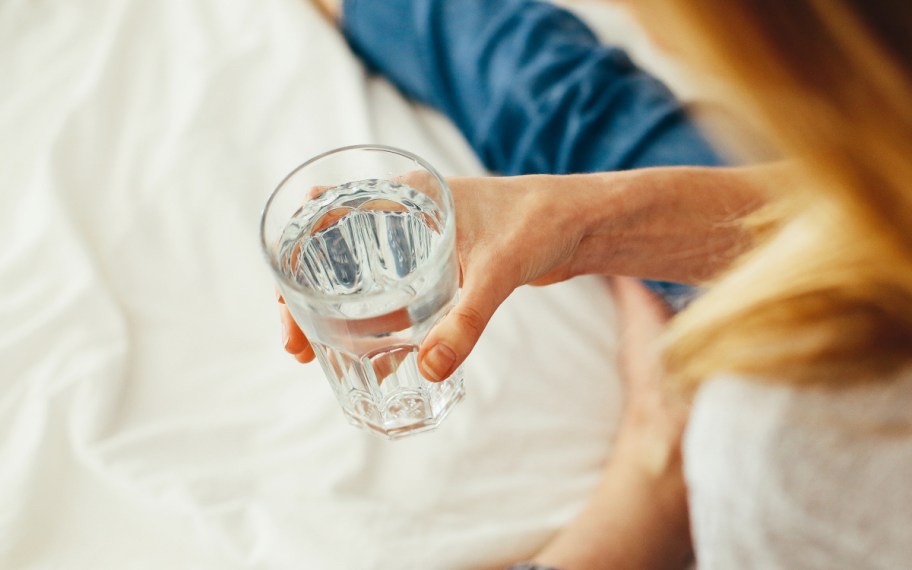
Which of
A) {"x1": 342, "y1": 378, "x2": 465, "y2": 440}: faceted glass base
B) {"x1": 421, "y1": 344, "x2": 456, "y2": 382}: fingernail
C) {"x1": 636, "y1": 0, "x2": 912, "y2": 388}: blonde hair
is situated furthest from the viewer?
{"x1": 342, "y1": 378, "x2": 465, "y2": 440}: faceted glass base

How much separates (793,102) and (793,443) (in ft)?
0.68

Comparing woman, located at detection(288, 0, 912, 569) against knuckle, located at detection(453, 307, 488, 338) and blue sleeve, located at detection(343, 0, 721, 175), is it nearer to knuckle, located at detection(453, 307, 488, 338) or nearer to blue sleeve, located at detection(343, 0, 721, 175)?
knuckle, located at detection(453, 307, 488, 338)

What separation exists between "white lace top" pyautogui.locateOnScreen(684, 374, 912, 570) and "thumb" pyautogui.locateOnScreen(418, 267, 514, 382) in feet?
0.53

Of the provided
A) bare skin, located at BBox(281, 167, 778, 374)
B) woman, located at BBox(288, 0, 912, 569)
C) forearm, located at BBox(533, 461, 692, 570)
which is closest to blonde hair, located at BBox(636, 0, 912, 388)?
woman, located at BBox(288, 0, 912, 569)

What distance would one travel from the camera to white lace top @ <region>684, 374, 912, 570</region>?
1.51 ft

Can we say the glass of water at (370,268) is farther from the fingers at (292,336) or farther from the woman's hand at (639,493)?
the woman's hand at (639,493)

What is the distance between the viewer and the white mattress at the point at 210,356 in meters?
0.68

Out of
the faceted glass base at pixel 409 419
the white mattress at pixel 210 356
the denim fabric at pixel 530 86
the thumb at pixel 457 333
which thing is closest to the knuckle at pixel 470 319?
the thumb at pixel 457 333

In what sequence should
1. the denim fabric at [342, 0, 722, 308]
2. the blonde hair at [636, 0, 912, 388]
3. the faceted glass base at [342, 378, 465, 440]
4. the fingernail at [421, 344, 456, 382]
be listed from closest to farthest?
the blonde hair at [636, 0, 912, 388] < the fingernail at [421, 344, 456, 382] < the faceted glass base at [342, 378, 465, 440] < the denim fabric at [342, 0, 722, 308]

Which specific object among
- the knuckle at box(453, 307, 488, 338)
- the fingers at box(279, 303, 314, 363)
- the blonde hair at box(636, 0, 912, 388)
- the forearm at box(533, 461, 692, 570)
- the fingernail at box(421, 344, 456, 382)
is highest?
the blonde hair at box(636, 0, 912, 388)

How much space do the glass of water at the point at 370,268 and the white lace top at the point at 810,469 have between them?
0.65 feet

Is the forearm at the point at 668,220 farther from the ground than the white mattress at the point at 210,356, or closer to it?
farther from the ground

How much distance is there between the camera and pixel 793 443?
1.56ft

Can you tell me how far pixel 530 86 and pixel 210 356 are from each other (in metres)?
0.45
